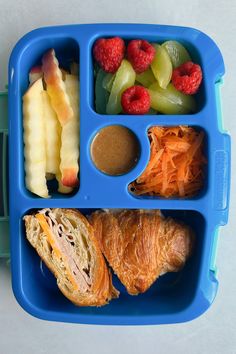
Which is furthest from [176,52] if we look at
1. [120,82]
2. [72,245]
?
[72,245]

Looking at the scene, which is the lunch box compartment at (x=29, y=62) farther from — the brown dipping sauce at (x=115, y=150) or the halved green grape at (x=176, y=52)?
the halved green grape at (x=176, y=52)

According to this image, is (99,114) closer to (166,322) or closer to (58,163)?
(58,163)

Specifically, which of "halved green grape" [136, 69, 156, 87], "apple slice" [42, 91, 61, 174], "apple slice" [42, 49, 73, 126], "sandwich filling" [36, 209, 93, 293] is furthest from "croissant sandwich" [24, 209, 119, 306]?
"halved green grape" [136, 69, 156, 87]

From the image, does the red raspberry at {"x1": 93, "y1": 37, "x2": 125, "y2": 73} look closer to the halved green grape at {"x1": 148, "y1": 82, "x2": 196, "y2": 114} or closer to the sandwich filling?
the halved green grape at {"x1": 148, "y1": 82, "x2": 196, "y2": 114}

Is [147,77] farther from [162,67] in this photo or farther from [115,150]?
[115,150]

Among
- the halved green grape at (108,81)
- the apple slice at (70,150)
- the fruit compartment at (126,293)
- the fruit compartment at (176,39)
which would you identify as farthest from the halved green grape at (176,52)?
the fruit compartment at (126,293)

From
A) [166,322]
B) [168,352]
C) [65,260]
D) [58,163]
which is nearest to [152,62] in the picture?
[58,163]
